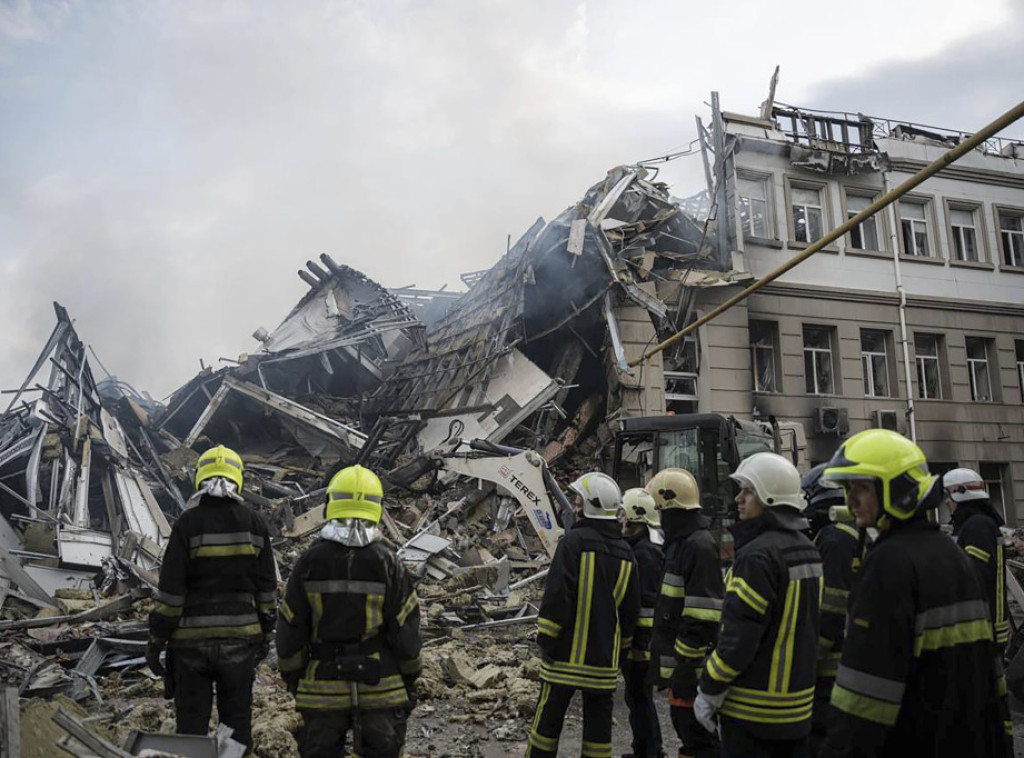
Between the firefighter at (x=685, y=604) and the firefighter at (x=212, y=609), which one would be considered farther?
the firefighter at (x=212, y=609)

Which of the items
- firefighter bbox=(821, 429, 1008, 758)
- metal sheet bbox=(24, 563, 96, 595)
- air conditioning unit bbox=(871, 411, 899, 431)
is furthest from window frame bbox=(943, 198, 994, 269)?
metal sheet bbox=(24, 563, 96, 595)

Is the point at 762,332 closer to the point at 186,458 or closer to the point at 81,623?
the point at 186,458

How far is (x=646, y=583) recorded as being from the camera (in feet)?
16.2

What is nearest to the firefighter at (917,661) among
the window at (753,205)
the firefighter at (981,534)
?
the firefighter at (981,534)

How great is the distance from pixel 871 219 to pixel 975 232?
3372 mm

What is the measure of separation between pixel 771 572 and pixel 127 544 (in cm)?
868

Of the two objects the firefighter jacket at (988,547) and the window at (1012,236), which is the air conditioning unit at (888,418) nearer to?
the window at (1012,236)

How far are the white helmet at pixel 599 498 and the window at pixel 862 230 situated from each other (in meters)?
15.4

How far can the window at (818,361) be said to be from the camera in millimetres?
16312

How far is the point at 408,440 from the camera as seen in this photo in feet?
46.2

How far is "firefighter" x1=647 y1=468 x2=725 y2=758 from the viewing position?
144 inches

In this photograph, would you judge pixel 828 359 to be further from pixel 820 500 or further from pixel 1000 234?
pixel 820 500

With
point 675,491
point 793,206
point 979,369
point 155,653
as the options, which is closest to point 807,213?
point 793,206

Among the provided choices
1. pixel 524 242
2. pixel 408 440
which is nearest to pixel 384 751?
pixel 408 440
